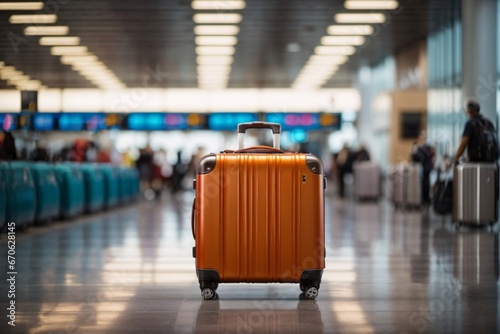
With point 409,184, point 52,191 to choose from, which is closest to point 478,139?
point 52,191

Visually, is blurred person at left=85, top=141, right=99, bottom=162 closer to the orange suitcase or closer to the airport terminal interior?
the airport terminal interior

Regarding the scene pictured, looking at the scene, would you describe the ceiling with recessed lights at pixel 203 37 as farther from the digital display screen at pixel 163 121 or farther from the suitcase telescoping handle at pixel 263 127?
the suitcase telescoping handle at pixel 263 127

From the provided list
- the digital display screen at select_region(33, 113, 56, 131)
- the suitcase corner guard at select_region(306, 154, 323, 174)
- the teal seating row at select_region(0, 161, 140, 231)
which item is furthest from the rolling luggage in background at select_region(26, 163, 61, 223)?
the digital display screen at select_region(33, 113, 56, 131)

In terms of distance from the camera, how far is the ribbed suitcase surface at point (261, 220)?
6117 mm

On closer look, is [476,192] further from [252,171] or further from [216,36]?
[216,36]

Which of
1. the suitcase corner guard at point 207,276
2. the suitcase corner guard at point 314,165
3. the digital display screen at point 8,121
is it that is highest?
the digital display screen at point 8,121

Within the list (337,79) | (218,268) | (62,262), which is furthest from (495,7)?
(337,79)

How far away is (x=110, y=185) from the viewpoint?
22812mm

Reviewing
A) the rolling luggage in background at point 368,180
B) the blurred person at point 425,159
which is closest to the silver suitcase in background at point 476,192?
the blurred person at point 425,159

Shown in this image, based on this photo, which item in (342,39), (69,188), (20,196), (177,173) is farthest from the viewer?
(177,173)

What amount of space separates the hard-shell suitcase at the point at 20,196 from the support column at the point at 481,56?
8.26 m

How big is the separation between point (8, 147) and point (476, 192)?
7.49m

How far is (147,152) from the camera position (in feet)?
115

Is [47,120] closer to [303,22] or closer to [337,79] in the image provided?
[337,79]
